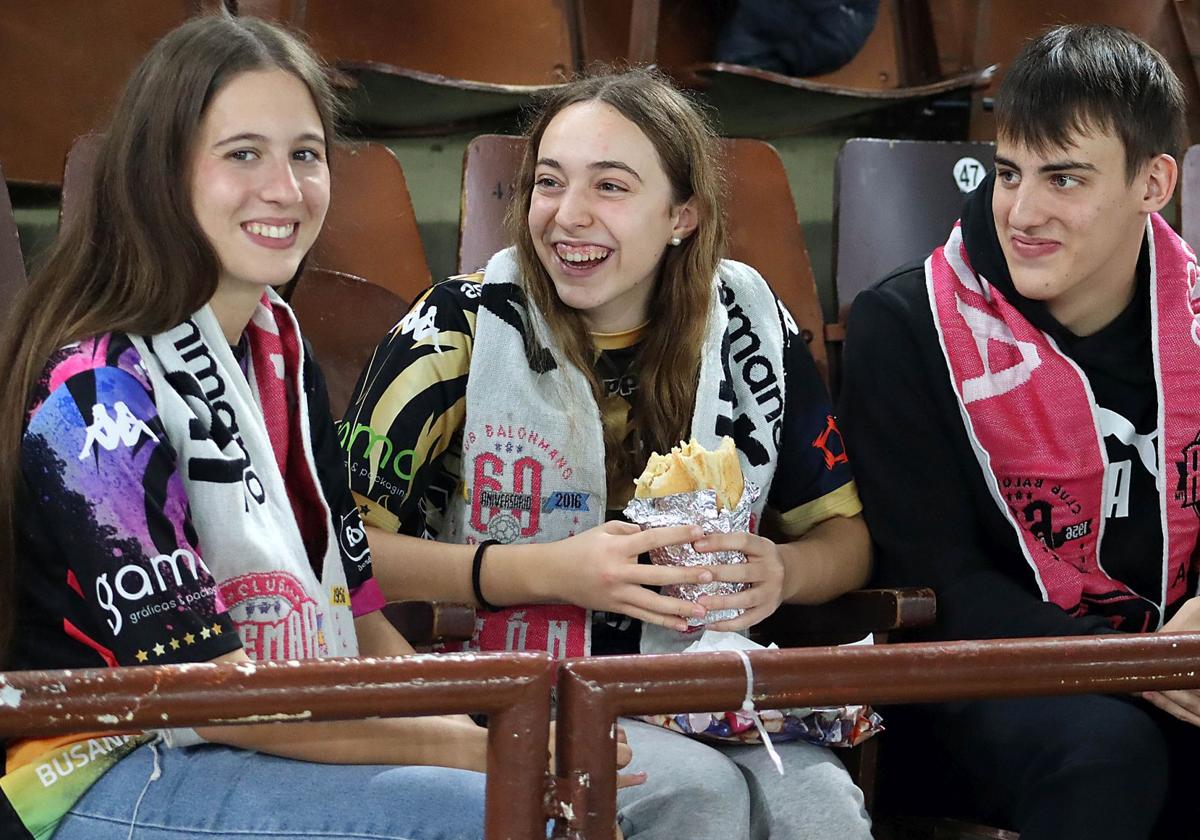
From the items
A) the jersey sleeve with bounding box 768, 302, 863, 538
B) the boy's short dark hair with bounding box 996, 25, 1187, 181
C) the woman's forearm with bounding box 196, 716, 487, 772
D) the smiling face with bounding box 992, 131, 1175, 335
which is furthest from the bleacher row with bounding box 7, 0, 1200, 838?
the boy's short dark hair with bounding box 996, 25, 1187, 181

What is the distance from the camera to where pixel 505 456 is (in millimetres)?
1646

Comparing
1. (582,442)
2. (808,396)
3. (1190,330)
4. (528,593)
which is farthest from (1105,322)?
(528,593)

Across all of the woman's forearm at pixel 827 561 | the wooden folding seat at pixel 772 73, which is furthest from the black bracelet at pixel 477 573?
the wooden folding seat at pixel 772 73

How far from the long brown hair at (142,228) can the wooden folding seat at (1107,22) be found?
201cm

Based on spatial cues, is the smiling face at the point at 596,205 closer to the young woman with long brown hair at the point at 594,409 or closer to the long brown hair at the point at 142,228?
the young woman with long brown hair at the point at 594,409

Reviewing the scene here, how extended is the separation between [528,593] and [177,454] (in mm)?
483

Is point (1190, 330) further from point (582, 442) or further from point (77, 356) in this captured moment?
point (77, 356)

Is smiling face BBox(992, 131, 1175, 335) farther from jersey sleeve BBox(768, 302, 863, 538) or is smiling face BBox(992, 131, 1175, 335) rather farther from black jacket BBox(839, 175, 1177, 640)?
jersey sleeve BBox(768, 302, 863, 538)

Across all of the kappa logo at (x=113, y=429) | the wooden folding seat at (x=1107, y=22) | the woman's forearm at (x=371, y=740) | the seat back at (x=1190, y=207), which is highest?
the wooden folding seat at (x=1107, y=22)

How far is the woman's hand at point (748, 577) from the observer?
1.49 metres

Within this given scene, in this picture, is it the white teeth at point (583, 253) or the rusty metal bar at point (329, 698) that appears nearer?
the rusty metal bar at point (329, 698)

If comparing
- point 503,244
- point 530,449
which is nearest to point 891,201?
point 503,244

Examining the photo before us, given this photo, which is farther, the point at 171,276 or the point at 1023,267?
the point at 1023,267

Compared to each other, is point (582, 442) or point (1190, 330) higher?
point (1190, 330)
